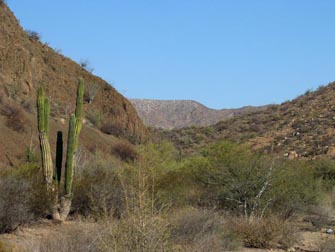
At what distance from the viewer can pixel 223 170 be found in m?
22.8

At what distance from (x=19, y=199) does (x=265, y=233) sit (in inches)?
297

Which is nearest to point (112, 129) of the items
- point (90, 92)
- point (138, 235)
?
point (90, 92)

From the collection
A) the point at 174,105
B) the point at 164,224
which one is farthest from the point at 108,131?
the point at 174,105

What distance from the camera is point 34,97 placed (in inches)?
1943

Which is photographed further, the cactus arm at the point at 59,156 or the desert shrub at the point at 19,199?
the cactus arm at the point at 59,156

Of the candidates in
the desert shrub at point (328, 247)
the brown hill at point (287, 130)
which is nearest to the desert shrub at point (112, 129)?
the brown hill at point (287, 130)

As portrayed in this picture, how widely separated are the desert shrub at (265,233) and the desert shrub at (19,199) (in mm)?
6212

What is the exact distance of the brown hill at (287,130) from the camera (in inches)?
1950

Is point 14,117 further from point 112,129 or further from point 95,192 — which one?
point 95,192

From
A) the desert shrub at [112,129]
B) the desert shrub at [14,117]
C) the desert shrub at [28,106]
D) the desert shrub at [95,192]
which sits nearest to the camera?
the desert shrub at [95,192]

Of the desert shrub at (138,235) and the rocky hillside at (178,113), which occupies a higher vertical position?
the rocky hillside at (178,113)

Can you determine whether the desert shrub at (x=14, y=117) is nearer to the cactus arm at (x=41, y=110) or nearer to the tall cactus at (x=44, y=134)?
the tall cactus at (x=44, y=134)

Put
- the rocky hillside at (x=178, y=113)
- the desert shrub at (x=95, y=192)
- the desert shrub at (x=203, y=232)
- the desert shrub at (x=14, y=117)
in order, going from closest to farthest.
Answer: the desert shrub at (x=203, y=232)
the desert shrub at (x=95, y=192)
the desert shrub at (x=14, y=117)
the rocky hillside at (x=178, y=113)

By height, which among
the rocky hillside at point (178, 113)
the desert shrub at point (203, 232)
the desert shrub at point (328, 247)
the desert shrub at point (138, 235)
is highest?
the rocky hillside at point (178, 113)
